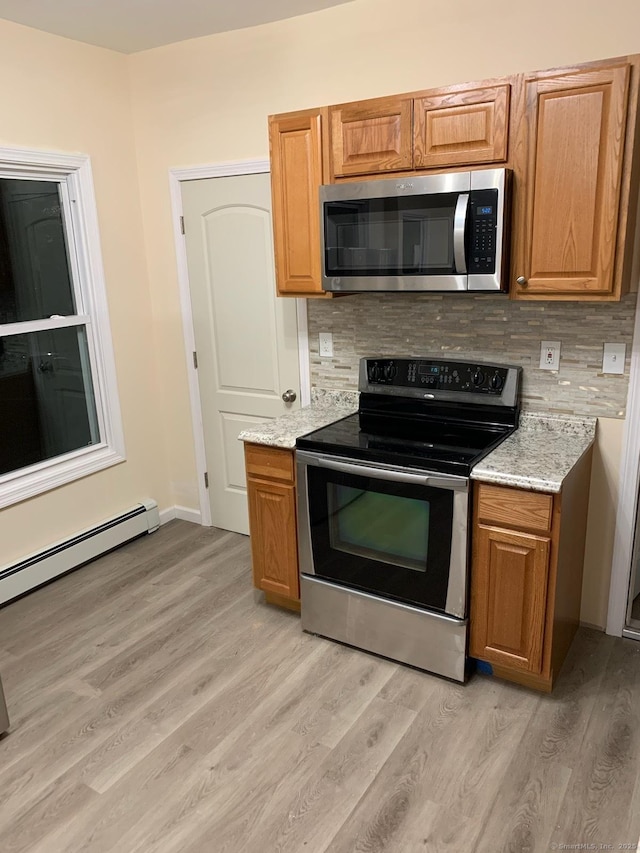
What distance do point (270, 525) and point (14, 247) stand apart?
70.0 inches

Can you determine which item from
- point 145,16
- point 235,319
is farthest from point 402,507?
point 145,16

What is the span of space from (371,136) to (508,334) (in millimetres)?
919

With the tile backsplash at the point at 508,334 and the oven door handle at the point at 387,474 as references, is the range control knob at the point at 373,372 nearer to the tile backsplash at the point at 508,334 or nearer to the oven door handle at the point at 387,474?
the tile backsplash at the point at 508,334

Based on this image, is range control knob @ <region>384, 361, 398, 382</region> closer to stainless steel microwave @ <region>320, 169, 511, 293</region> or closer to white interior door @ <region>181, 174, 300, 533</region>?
stainless steel microwave @ <region>320, 169, 511, 293</region>

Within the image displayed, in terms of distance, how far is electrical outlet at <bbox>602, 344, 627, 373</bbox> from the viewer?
239cm

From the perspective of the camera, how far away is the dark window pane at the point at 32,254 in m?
3.01

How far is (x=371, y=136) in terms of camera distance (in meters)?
2.39

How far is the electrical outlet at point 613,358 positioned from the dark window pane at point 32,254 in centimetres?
253

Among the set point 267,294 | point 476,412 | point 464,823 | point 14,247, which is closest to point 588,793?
point 464,823

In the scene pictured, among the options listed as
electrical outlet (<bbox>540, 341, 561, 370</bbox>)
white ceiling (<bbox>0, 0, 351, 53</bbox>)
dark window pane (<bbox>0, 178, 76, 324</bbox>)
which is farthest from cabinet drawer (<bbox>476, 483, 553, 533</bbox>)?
dark window pane (<bbox>0, 178, 76, 324</bbox>)

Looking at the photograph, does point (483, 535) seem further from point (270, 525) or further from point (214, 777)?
point (214, 777)

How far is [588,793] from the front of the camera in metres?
1.90

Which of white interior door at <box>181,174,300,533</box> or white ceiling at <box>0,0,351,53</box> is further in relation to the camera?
white interior door at <box>181,174,300,533</box>

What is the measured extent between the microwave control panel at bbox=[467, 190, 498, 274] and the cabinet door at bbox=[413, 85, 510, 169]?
15 cm
